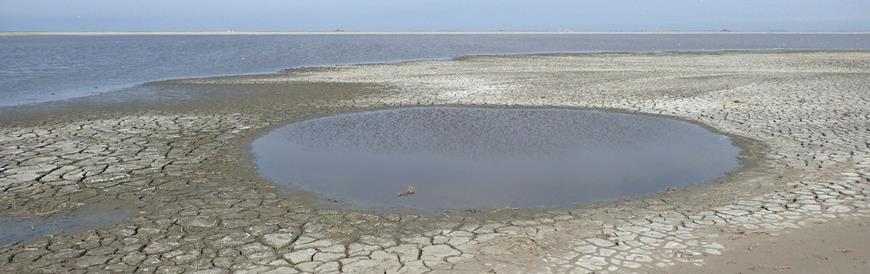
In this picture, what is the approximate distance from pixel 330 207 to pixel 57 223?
11.7 feet

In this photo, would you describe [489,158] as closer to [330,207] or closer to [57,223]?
[330,207]

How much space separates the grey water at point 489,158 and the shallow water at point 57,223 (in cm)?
273

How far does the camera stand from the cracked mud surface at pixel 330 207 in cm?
700

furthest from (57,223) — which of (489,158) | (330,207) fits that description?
(489,158)

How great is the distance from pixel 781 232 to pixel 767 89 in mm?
16450

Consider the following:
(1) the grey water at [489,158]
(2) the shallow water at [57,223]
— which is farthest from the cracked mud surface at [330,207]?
(1) the grey water at [489,158]

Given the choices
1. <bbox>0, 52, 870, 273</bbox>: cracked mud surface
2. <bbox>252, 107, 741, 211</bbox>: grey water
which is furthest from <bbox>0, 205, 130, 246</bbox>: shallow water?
<bbox>252, 107, 741, 211</bbox>: grey water

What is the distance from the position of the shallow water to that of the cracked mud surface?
0.86 ft

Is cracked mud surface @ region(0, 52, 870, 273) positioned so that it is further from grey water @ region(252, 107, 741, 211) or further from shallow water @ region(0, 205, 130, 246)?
grey water @ region(252, 107, 741, 211)

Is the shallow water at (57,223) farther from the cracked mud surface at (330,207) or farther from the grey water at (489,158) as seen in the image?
the grey water at (489,158)

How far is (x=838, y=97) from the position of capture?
63.7 ft

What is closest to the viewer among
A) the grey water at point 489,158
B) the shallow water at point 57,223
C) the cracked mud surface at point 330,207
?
the cracked mud surface at point 330,207

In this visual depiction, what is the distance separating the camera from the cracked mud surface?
7.00 m

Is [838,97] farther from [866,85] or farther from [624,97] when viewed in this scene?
[624,97]
